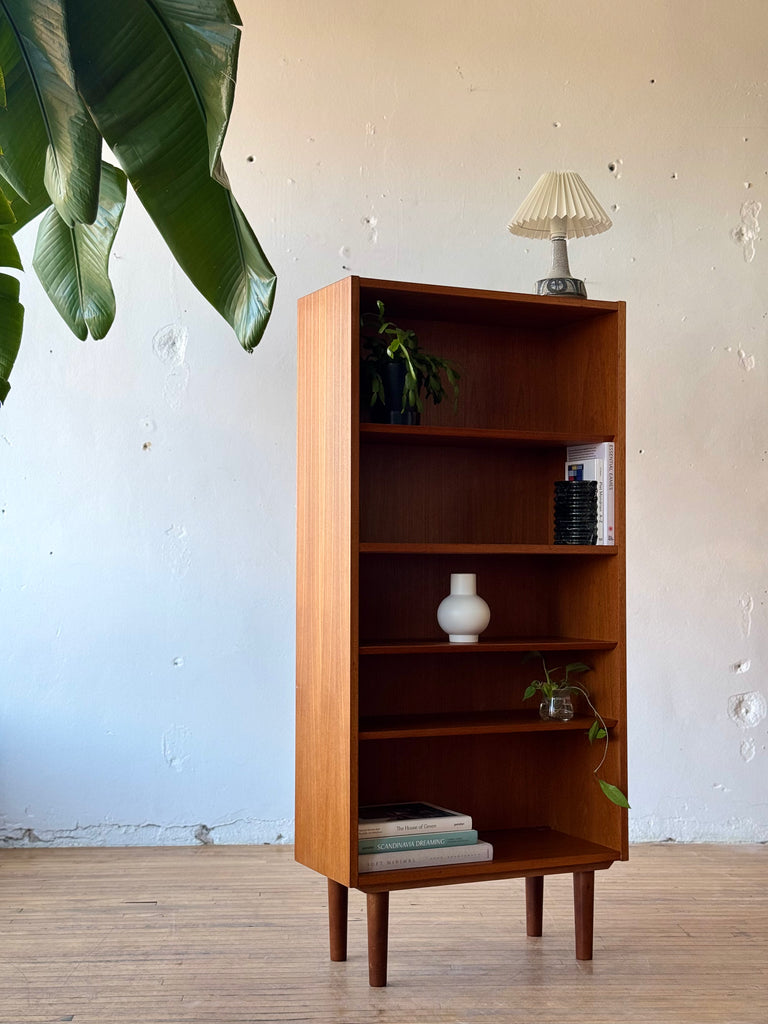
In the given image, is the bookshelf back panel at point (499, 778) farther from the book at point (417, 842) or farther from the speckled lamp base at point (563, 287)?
the speckled lamp base at point (563, 287)

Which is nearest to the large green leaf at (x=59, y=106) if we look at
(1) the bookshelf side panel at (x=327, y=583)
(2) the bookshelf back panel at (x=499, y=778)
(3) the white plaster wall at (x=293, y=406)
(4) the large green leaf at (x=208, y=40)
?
(4) the large green leaf at (x=208, y=40)

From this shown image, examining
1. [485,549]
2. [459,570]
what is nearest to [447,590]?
[459,570]

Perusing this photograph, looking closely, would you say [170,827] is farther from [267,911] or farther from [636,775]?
[636,775]

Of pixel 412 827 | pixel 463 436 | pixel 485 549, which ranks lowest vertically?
pixel 412 827

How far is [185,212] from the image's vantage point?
1761mm

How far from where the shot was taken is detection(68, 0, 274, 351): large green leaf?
1.60 m

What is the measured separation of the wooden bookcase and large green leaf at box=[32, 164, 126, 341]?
3.11ft

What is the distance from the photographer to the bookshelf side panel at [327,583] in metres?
3.02

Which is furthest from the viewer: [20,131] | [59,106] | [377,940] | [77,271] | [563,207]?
[563,207]

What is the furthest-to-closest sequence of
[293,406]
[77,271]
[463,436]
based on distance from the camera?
[293,406]
[463,436]
[77,271]

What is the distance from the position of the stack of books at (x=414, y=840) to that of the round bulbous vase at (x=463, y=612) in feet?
1.77

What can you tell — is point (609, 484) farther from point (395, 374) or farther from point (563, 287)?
point (395, 374)

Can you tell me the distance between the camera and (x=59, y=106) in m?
1.54

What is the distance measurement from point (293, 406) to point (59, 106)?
3.02 metres
